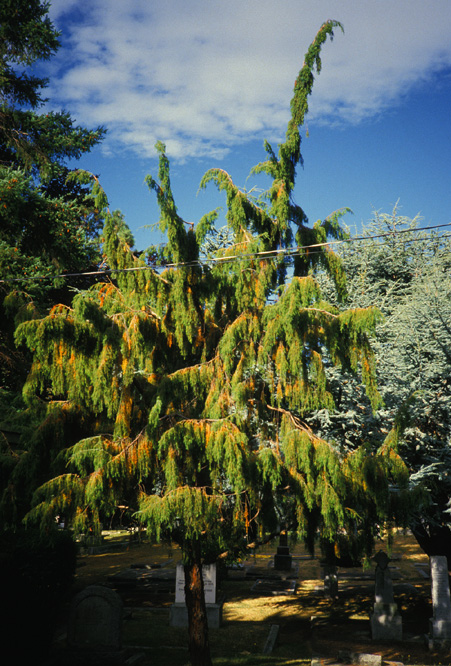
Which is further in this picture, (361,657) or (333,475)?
(361,657)

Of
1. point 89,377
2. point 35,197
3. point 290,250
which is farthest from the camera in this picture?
point 35,197

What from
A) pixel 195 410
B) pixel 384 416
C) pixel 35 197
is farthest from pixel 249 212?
pixel 35 197

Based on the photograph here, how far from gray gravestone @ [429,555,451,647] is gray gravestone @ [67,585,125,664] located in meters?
6.45

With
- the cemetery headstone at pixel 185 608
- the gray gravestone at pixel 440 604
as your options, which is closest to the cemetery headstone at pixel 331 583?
the cemetery headstone at pixel 185 608

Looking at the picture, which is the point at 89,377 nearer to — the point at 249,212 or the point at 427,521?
the point at 249,212

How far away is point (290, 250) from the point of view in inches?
296

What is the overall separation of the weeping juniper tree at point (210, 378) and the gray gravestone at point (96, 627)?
7.03 feet

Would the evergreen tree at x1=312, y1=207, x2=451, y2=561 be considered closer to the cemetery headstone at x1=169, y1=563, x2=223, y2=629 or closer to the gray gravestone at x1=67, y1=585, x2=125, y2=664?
the cemetery headstone at x1=169, y1=563, x2=223, y2=629

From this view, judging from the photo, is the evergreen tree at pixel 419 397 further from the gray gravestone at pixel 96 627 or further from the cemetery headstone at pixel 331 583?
the gray gravestone at pixel 96 627

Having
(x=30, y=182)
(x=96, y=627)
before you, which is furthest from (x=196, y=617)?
(x=30, y=182)

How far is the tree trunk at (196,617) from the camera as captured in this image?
7.66 m

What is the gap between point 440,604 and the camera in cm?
1091

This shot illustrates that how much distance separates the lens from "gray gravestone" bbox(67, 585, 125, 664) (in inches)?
359

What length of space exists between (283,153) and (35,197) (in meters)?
7.95
